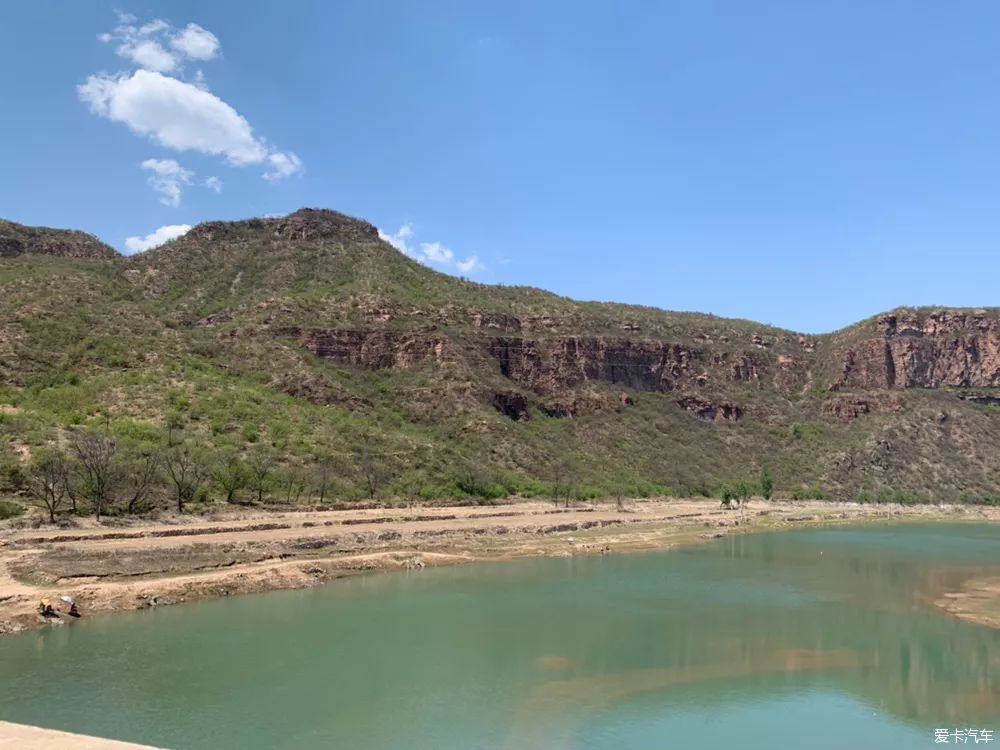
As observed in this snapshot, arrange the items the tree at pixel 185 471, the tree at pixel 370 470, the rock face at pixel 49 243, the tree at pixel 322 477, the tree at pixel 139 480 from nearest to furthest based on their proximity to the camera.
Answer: the tree at pixel 139 480
the tree at pixel 185 471
the tree at pixel 322 477
the tree at pixel 370 470
the rock face at pixel 49 243

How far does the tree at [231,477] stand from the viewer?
43.0 m

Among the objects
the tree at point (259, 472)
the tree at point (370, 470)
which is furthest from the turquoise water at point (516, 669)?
the tree at point (370, 470)

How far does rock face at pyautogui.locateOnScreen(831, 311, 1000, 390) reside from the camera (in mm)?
101312

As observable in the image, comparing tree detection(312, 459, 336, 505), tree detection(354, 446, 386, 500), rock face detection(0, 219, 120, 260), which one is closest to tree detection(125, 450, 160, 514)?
tree detection(312, 459, 336, 505)

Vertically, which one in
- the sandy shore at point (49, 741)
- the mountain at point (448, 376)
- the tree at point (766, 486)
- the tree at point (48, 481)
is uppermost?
the mountain at point (448, 376)

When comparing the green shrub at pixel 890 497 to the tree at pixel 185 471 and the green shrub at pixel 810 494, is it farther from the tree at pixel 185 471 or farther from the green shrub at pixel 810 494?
the tree at pixel 185 471

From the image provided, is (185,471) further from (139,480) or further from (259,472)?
(259,472)

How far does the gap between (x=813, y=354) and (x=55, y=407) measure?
103903 millimetres

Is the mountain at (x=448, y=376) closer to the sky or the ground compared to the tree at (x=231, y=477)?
closer to the sky

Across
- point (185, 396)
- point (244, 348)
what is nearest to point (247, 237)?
point (244, 348)

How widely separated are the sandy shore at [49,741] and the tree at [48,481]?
85.1 ft

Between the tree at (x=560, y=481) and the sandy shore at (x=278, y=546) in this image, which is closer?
the sandy shore at (x=278, y=546)

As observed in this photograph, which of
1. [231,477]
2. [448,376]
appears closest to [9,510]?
[231,477]

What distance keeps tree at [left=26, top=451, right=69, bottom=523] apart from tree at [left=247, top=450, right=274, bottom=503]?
11.1 metres
